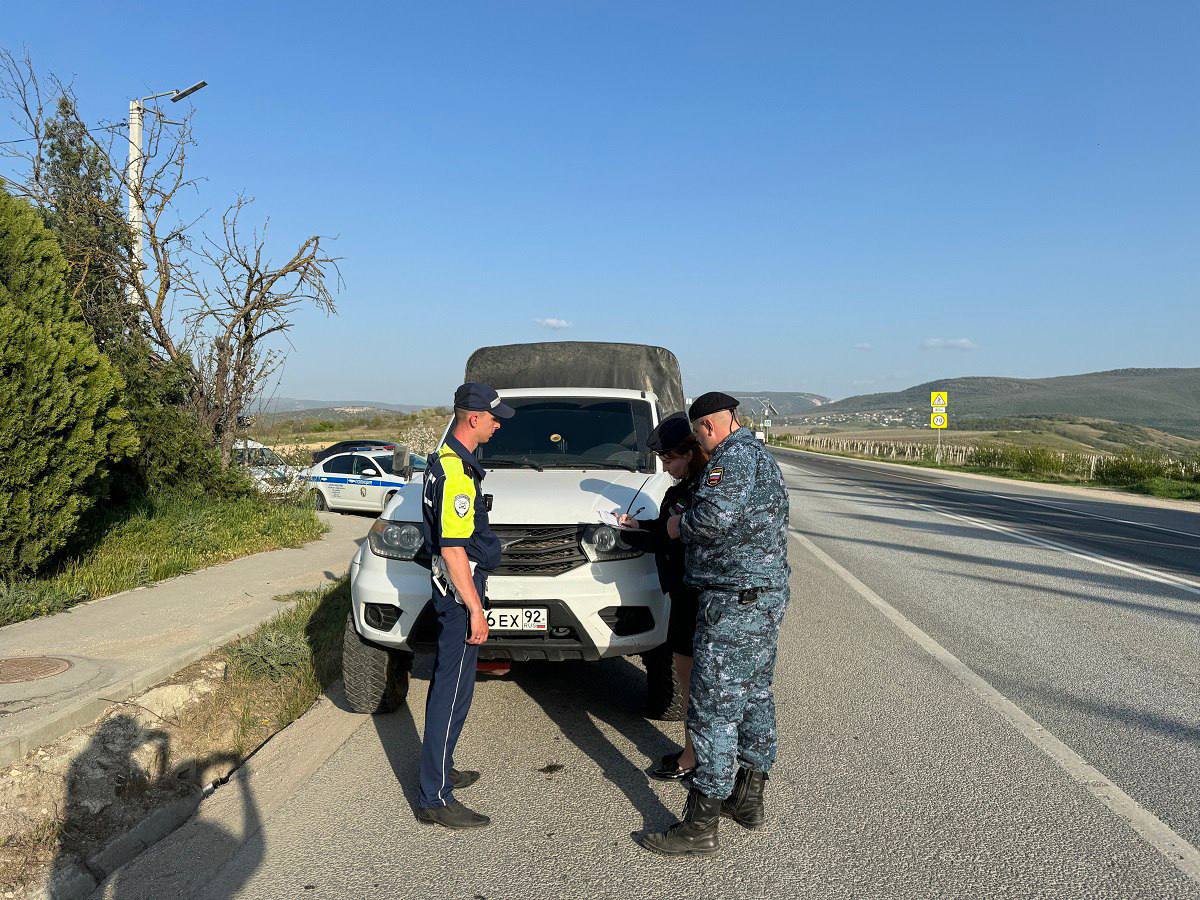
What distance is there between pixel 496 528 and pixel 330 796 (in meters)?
1.50

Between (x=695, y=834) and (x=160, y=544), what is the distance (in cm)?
792

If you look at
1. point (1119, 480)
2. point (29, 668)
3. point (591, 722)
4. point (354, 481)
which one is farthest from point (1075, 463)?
point (29, 668)

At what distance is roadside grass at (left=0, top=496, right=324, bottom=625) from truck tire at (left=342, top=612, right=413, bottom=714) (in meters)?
3.20

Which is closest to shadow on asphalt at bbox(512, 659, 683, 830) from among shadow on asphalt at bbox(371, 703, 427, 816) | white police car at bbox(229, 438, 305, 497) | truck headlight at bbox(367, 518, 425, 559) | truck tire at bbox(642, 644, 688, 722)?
truck tire at bbox(642, 644, 688, 722)

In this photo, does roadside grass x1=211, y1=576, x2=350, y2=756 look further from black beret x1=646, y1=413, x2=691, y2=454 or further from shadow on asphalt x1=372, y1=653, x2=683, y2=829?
black beret x1=646, y1=413, x2=691, y2=454

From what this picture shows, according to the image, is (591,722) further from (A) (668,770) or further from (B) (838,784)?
(B) (838,784)

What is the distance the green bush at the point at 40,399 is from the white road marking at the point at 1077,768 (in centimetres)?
673

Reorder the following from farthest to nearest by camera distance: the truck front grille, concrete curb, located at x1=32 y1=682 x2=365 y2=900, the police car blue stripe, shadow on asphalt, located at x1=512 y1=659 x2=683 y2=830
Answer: the police car blue stripe, the truck front grille, shadow on asphalt, located at x1=512 y1=659 x2=683 y2=830, concrete curb, located at x1=32 y1=682 x2=365 y2=900

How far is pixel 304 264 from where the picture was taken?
1226cm

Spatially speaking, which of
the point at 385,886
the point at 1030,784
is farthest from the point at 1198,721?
the point at 385,886

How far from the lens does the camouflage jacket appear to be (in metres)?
3.59

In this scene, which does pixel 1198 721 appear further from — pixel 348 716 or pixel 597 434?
pixel 348 716

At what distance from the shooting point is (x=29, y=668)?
5.34 m

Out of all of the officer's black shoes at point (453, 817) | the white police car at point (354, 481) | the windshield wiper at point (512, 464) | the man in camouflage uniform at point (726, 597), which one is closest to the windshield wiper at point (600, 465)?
the windshield wiper at point (512, 464)
